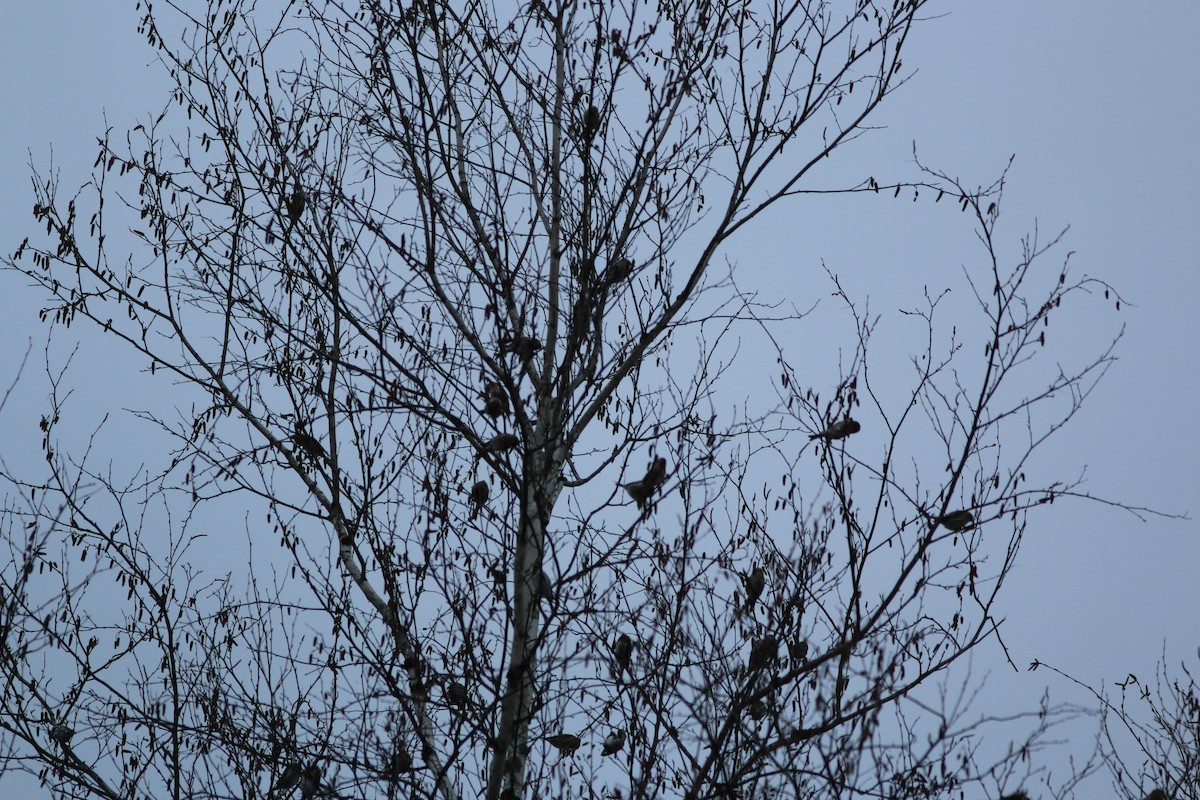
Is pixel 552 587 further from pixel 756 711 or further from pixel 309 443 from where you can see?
pixel 309 443

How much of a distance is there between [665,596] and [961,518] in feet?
4.47

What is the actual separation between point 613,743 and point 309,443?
6.66ft

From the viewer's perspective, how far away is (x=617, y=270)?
436 centimetres

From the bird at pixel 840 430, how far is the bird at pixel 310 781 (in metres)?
2.56

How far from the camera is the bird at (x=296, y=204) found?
5242 millimetres

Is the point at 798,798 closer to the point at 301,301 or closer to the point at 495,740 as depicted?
the point at 495,740

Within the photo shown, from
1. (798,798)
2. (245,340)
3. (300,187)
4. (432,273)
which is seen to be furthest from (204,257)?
(798,798)

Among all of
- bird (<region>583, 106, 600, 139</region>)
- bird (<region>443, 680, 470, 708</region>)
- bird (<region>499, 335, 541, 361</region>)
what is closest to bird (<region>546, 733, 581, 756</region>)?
bird (<region>443, 680, 470, 708</region>)

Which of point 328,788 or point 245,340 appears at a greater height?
point 245,340

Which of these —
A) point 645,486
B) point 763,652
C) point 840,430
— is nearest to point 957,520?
point 840,430

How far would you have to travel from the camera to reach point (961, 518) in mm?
4156

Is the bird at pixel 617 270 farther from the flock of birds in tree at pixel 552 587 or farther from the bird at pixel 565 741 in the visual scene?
the bird at pixel 565 741

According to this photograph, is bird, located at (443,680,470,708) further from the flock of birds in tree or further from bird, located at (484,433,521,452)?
bird, located at (484,433,521,452)

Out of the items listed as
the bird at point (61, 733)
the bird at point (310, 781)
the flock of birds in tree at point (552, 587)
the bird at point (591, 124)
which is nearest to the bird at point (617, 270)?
the flock of birds in tree at point (552, 587)
